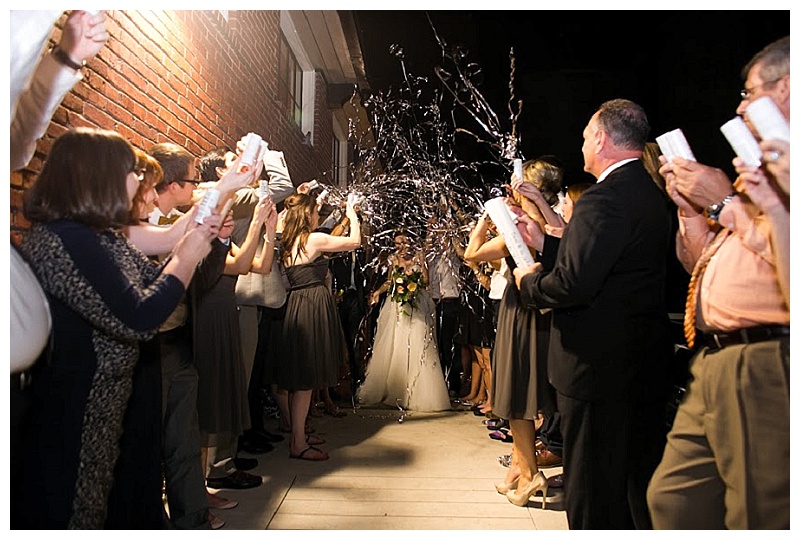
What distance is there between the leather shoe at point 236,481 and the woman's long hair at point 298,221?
4.19 ft

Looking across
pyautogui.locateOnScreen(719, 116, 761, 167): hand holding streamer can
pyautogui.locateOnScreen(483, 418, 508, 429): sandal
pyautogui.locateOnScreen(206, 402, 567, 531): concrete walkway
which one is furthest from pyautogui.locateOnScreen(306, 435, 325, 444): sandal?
pyautogui.locateOnScreen(719, 116, 761, 167): hand holding streamer can

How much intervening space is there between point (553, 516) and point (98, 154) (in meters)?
2.23

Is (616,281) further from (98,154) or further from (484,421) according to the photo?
(484,421)

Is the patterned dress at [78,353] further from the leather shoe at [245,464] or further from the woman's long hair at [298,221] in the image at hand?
the woman's long hair at [298,221]

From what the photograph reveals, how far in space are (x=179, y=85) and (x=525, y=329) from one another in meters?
2.02

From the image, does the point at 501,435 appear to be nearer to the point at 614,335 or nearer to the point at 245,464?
the point at 245,464

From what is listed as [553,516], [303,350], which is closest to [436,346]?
[303,350]

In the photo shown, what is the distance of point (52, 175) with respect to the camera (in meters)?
1.45

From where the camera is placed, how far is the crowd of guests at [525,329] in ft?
4.59

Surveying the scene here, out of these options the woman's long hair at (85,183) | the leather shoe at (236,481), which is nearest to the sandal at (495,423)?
the leather shoe at (236,481)

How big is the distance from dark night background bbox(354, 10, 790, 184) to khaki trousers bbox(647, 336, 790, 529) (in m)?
1.25

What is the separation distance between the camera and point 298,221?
3488 mm

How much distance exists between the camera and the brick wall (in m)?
2.14

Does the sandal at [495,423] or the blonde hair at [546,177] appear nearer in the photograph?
the blonde hair at [546,177]
